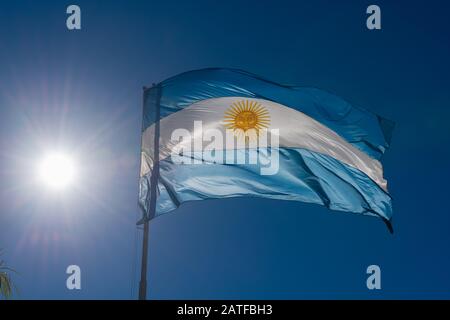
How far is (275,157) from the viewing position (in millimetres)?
18750

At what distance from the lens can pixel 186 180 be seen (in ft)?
57.9

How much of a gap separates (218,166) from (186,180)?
3.62ft

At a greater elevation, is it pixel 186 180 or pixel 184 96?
pixel 184 96

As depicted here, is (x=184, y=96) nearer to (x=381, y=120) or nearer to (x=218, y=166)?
(x=218, y=166)

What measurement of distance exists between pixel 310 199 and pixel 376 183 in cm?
204
